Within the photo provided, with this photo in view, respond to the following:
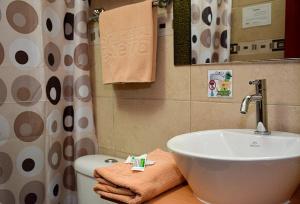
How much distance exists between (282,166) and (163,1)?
32.4 inches

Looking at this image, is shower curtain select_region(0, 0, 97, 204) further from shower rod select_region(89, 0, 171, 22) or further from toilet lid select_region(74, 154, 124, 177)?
toilet lid select_region(74, 154, 124, 177)

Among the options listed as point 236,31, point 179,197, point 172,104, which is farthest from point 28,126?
point 236,31

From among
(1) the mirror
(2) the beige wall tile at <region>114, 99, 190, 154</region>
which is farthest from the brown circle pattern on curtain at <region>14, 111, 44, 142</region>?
(1) the mirror

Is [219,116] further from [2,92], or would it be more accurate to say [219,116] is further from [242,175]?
[2,92]

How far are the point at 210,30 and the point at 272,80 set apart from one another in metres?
0.33

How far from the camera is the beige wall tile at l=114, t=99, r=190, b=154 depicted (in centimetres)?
118

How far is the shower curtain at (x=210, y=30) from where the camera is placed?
105cm

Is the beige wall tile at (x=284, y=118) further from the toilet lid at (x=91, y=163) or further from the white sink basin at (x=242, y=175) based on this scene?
the toilet lid at (x=91, y=163)

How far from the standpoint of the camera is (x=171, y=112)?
1.20 meters

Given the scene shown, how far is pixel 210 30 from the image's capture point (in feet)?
3.62

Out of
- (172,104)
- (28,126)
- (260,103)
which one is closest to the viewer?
(260,103)

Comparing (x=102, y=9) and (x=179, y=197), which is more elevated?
(x=102, y=9)

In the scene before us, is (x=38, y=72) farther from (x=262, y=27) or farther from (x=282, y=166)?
(x=282, y=166)

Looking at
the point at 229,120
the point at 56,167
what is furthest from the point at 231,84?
the point at 56,167
